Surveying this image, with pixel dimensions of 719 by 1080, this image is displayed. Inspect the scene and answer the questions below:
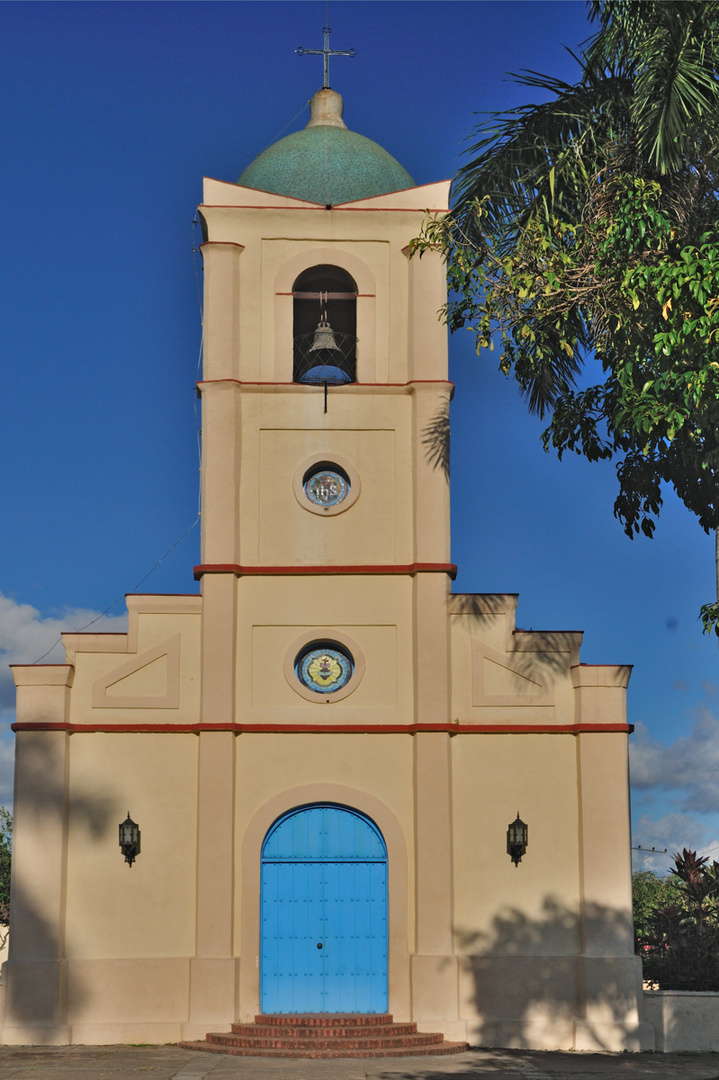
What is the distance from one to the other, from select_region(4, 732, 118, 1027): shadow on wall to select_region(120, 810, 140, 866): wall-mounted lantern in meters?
0.26

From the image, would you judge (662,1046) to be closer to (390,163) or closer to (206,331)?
(206,331)

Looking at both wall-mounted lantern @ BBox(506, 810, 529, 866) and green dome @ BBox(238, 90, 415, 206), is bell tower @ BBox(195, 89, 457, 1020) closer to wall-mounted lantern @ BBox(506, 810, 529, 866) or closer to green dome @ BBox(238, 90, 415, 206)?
green dome @ BBox(238, 90, 415, 206)

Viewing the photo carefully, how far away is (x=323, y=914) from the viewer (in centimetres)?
1894

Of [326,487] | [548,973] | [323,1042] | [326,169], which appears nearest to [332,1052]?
[323,1042]

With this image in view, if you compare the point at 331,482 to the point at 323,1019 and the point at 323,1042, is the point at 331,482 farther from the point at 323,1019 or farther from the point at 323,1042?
the point at 323,1042

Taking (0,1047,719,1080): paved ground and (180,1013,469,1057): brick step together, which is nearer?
(0,1047,719,1080): paved ground

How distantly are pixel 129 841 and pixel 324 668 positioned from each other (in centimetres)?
372

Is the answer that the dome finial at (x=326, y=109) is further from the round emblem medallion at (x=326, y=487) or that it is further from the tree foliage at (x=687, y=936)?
the tree foliage at (x=687, y=936)

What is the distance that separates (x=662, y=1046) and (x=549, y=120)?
1299 cm

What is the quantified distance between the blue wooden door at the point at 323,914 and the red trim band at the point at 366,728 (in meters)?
1.16

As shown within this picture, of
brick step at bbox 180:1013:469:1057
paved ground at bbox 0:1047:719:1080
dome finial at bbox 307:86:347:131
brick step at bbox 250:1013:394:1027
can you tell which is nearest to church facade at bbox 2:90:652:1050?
brick step at bbox 250:1013:394:1027

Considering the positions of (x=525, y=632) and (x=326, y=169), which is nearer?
(x=525, y=632)

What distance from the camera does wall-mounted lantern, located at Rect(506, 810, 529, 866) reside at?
19.0 metres

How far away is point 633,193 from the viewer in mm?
16516
